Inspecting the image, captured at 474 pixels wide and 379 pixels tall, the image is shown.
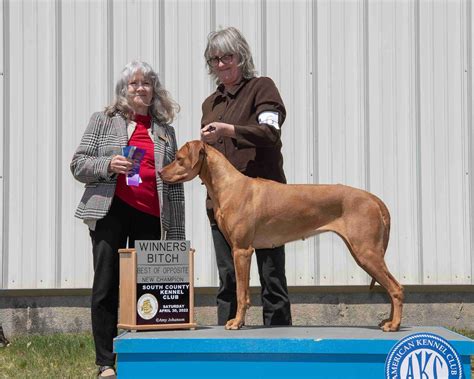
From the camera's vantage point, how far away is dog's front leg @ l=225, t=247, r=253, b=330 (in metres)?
3.75

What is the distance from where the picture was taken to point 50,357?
212 inches

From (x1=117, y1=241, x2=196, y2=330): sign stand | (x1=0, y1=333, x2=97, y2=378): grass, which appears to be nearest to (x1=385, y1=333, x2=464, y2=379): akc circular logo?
(x1=117, y1=241, x2=196, y2=330): sign stand

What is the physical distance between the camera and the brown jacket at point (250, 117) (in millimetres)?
4008

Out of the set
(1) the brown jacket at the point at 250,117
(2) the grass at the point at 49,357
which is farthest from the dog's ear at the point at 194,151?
(2) the grass at the point at 49,357

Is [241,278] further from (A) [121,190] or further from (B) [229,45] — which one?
(B) [229,45]

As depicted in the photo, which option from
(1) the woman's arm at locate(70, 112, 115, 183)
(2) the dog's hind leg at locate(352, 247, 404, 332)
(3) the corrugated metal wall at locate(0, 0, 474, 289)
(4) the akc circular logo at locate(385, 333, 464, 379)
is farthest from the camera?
(3) the corrugated metal wall at locate(0, 0, 474, 289)

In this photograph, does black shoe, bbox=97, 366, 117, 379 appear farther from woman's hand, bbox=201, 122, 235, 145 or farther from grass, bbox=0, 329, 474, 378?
woman's hand, bbox=201, 122, 235, 145

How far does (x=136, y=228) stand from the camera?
14.0 feet

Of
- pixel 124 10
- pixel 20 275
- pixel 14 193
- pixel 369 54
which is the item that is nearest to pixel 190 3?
pixel 124 10

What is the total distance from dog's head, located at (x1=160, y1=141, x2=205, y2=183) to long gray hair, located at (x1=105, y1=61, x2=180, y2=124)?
0.63 meters

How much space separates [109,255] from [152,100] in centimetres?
83

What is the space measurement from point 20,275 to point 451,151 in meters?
3.31

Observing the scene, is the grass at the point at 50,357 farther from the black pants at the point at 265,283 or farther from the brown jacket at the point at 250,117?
the brown jacket at the point at 250,117

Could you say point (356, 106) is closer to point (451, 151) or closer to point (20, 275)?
point (451, 151)
